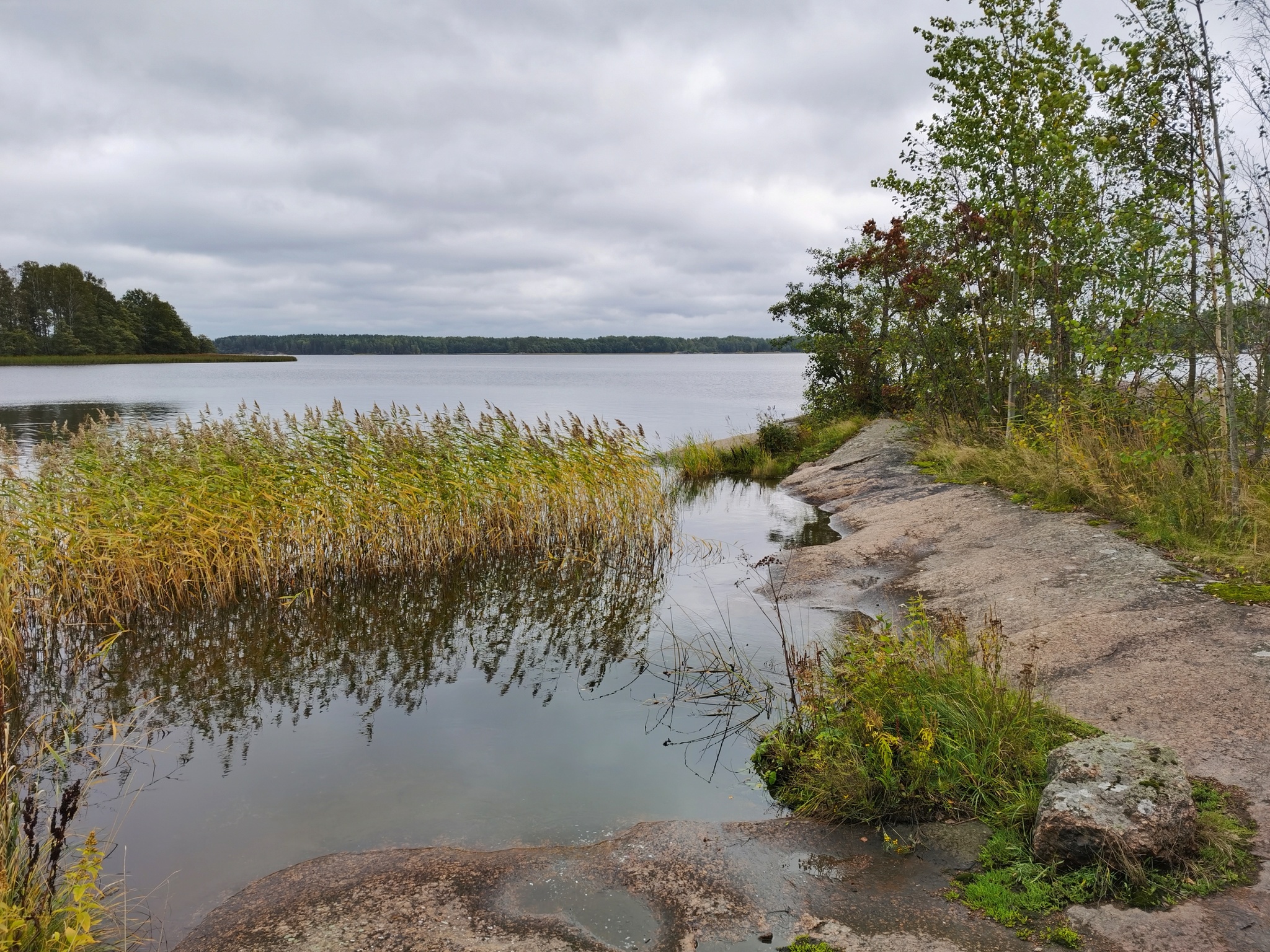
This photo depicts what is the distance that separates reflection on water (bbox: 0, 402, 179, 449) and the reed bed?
18.8 m

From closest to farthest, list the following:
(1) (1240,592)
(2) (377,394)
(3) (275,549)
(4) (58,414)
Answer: (1) (1240,592), (3) (275,549), (4) (58,414), (2) (377,394)

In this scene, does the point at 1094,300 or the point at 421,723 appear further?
the point at 1094,300

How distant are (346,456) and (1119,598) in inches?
409

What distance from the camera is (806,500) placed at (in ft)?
62.6

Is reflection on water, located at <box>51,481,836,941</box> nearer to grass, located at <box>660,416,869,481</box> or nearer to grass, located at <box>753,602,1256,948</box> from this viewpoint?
grass, located at <box>753,602,1256,948</box>

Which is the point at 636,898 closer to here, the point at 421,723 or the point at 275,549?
the point at 421,723

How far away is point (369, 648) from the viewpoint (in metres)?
9.30

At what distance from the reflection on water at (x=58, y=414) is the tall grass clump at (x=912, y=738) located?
2812 cm

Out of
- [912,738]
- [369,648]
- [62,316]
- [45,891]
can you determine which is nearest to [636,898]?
[912,738]

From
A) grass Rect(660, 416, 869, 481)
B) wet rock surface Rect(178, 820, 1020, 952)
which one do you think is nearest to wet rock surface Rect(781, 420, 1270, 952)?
wet rock surface Rect(178, 820, 1020, 952)

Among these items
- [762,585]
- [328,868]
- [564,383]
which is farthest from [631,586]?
[564,383]

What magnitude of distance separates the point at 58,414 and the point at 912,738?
4226cm

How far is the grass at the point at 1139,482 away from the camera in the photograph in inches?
332

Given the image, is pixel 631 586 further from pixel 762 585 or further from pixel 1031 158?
pixel 1031 158
